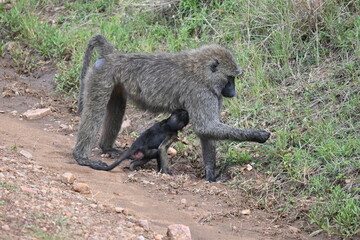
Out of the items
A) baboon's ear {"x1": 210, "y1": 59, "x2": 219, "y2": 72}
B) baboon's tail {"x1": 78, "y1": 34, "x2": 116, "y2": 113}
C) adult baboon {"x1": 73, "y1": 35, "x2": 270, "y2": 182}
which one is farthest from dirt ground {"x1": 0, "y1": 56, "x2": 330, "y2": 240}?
baboon's ear {"x1": 210, "y1": 59, "x2": 219, "y2": 72}

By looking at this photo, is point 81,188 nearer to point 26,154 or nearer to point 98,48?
point 26,154

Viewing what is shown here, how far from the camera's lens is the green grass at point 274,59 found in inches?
214

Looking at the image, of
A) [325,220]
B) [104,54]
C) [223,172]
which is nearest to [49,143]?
[104,54]

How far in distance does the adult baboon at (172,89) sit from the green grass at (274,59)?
1.28ft

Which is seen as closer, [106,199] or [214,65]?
[106,199]

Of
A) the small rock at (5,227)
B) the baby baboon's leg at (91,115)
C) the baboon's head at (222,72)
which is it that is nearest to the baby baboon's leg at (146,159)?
the baby baboon's leg at (91,115)

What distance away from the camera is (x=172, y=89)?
19.9ft

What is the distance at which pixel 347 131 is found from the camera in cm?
596

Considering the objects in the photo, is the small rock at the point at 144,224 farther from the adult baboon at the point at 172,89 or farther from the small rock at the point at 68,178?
the adult baboon at the point at 172,89

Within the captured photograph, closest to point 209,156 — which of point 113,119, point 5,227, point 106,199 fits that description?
point 113,119

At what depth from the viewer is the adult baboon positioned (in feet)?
19.3

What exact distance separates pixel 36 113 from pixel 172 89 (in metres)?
1.93

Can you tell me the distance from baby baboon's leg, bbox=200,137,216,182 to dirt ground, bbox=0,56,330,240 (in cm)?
12

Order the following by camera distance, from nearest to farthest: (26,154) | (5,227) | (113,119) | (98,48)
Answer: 1. (5,227)
2. (26,154)
3. (98,48)
4. (113,119)
